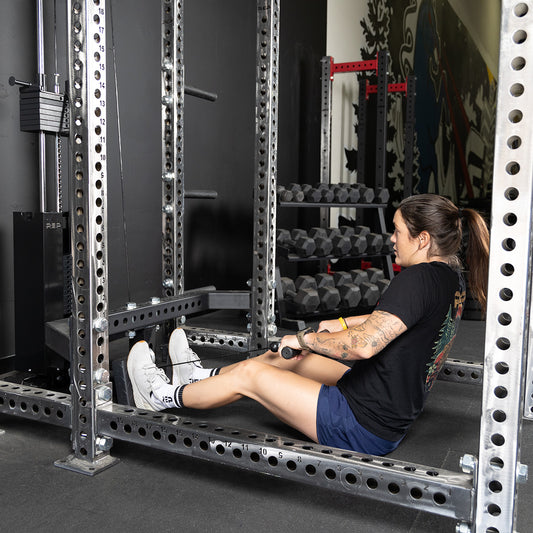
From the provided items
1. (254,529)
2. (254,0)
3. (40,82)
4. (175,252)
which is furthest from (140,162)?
(254,529)

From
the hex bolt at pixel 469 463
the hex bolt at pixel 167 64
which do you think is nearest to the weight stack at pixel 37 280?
the hex bolt at pixel 167 64

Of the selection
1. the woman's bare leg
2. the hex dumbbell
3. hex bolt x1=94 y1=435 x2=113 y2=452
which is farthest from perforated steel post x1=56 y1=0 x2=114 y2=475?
the hex dumbbell

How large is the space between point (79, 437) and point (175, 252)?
4.24ft

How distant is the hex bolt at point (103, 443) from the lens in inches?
72.4

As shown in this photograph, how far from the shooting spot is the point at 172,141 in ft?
9.66

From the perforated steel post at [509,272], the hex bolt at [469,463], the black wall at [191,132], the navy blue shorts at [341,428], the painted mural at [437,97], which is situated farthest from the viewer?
the painted mural at [437,97]

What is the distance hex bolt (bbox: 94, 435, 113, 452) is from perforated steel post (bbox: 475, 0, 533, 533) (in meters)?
1.12

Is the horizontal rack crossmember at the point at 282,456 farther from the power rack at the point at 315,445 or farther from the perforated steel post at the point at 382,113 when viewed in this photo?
the perforated steel post at the point at 382,113

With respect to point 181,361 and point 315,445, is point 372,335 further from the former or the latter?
point 181,361

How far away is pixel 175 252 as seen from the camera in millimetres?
2988

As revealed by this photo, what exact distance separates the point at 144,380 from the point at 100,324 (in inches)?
13.2

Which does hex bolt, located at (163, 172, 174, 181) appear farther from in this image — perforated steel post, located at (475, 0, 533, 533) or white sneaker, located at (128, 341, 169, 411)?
perforated steel post, located at (475, 0, 533, 533)

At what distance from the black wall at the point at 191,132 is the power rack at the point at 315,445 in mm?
1064

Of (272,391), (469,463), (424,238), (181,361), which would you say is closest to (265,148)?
(181,361)
